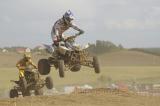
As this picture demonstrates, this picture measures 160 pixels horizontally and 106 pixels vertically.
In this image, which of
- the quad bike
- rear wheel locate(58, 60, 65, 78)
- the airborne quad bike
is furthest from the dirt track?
the airborne quad bike

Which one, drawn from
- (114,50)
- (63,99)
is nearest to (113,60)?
(114,50)

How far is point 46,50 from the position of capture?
21.6 meters

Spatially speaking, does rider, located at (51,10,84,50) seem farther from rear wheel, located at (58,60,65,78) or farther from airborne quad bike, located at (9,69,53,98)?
airborne quad bike, located at (9,69,53,98)

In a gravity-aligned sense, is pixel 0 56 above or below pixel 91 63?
above

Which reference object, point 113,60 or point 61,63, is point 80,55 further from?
point 113,60

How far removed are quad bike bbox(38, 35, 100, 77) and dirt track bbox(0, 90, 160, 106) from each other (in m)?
2.38

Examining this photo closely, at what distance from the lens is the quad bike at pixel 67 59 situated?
21173 mm

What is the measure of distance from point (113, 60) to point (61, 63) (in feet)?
175

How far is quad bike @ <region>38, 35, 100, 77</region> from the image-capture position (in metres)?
21.2

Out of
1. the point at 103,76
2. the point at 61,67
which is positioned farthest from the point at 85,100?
the point at 103,76

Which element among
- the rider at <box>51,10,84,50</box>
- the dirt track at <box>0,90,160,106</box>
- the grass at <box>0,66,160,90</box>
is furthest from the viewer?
the grass at <box>0,66,160,90</box>

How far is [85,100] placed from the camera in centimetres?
1823

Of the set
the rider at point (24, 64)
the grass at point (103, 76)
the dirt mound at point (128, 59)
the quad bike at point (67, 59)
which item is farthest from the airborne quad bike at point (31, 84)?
the dirt mound at point (128, 59)

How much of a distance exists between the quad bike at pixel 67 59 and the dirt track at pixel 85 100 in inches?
93.7
